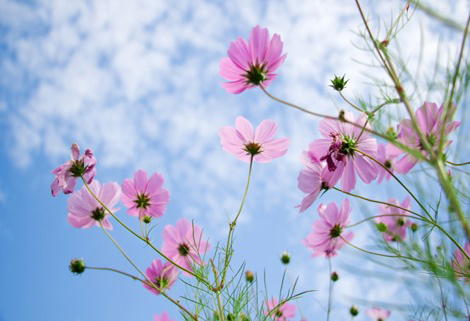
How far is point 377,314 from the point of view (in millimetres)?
1617

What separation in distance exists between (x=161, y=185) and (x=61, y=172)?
234mm

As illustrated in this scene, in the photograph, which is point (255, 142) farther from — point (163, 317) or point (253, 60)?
point (163, 317)

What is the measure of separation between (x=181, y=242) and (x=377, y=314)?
3.00 ft

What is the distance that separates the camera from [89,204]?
3.48ft

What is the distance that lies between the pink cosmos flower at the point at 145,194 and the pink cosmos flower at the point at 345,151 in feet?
1.39

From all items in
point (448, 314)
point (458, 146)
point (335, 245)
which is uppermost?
point (335, 245)

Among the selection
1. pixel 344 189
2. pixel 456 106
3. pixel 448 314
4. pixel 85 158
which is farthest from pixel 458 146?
pixel 85 158

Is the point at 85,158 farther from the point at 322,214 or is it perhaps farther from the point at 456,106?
the point at 456,106

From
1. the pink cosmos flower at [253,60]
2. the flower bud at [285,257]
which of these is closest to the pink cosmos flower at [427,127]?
the pink cosmos flower at [253,60]

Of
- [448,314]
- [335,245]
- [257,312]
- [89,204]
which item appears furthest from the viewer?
[335,245]

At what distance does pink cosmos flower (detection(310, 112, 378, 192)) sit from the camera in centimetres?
76

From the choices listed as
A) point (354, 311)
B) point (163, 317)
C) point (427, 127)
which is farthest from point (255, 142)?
point (354, 311)

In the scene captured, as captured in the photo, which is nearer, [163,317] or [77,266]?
[77,266]

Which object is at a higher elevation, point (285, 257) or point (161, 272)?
point (285, 257)
